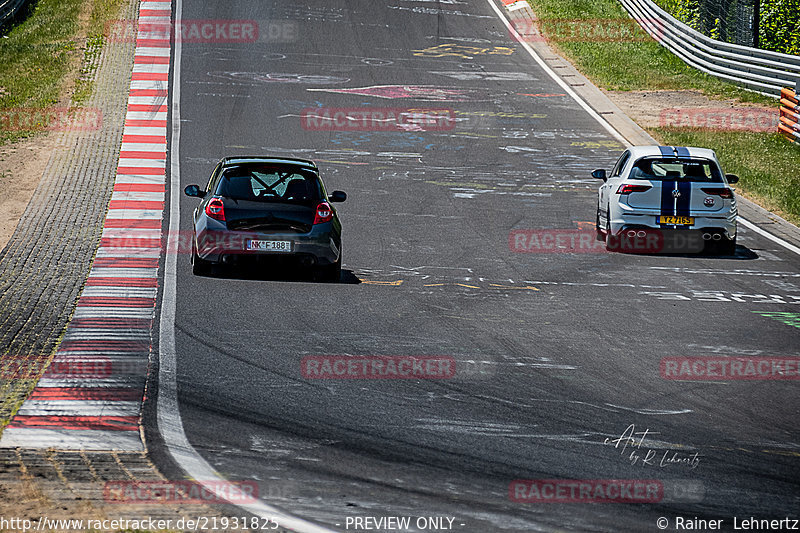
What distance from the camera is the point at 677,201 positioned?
16.4 meters

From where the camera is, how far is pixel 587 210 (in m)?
20.0

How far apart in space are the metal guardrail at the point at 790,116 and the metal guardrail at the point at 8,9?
2563cm

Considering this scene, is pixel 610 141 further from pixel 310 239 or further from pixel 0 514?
pixel 0 514

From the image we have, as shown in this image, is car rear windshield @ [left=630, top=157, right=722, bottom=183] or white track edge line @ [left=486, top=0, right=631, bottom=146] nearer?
car rear windshield @ [left=630, top=157, right=722, bottom=183]

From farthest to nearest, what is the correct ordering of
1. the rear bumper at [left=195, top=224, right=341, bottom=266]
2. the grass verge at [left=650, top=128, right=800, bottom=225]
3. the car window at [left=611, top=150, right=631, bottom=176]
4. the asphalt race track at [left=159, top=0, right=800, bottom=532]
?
1. the grass verge at [left=650, top=128, right=800, bottom=225]
2. the car window at [left=611, top=150, right=631, bottom=176]
3. the rear bumper at [left=195, top=224, right=341, bottom=266]
4. the asphalt race track at [left=159, top=0, right=800, bottom=532]

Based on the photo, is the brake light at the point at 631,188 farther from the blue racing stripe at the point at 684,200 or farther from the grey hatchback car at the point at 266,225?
the grey hatchback car at the point at 266,225

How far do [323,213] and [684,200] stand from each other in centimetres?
604

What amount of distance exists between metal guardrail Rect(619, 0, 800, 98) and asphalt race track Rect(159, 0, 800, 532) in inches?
293

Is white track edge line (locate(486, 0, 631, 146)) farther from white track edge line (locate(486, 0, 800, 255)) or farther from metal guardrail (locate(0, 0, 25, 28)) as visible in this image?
metal guardrail (locate(0, 0, 25, 28))

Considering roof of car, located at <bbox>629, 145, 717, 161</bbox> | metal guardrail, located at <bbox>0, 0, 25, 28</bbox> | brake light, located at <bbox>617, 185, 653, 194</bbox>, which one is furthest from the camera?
metal guardrail, located at <bbox>0, 0, 25, 28</bbox>

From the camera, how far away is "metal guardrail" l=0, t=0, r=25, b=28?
1436 inches
